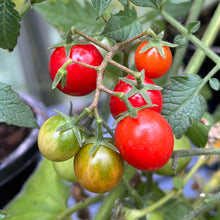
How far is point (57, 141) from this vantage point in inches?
13.6

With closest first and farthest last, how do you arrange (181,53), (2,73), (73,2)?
(181,53)
(73,2)
(2,73)

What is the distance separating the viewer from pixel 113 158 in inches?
13.9

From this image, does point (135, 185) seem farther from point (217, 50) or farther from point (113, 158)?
point (217, 50)

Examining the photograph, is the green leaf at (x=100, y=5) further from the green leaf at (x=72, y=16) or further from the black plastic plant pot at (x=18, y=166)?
the black plastic plant pot at (x=18, y=166)

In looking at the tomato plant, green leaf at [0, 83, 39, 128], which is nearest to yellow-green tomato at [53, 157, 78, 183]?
the tomato plant

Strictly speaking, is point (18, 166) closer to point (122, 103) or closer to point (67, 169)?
point (67, 169)

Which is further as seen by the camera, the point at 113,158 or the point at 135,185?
the point at 135,185

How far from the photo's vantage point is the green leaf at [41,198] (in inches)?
28.2

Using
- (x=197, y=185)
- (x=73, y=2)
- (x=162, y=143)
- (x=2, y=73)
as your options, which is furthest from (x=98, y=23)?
(x=2, y=73)

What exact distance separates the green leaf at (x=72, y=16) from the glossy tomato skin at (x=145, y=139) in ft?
1.25

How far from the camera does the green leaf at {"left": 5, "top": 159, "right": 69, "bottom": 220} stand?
2.35 feet

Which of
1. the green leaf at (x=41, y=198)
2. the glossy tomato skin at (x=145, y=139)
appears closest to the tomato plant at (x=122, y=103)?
the glossy tomato skin at (x=145, y=139)

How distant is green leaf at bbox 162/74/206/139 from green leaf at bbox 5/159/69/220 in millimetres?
419

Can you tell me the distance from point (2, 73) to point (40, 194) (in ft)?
2.36
